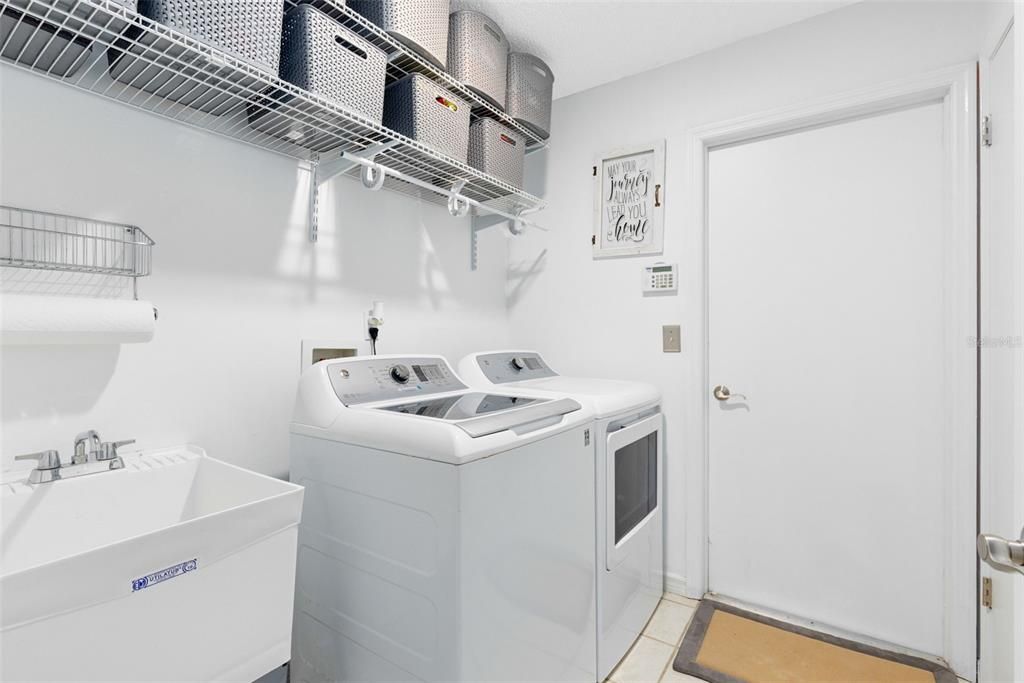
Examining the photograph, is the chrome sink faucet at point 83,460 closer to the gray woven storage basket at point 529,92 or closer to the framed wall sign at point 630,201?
the gray woven storage basket at point 529,92

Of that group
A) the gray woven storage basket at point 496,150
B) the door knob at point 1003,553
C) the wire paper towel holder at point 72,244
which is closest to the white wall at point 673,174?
the gray woven storage basket at point 496,150

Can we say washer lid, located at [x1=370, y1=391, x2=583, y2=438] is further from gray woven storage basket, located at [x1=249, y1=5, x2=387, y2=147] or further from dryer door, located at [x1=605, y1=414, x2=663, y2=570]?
gray woven storage basket, located at [x1=249, y1=5, x2=387, y2=147]

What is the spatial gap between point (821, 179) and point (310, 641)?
8.01 ft

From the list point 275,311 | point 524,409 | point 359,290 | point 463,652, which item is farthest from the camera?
point 359,290

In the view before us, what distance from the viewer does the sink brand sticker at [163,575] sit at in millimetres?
791

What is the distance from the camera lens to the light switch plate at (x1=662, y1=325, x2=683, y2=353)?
215 cm

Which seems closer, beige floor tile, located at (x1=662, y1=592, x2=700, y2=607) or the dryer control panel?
the dryer control panel

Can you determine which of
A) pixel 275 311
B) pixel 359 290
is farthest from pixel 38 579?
pixel 359 290

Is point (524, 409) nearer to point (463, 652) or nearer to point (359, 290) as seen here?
point (463, 652)

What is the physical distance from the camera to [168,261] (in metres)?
1.34

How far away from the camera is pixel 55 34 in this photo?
102cm

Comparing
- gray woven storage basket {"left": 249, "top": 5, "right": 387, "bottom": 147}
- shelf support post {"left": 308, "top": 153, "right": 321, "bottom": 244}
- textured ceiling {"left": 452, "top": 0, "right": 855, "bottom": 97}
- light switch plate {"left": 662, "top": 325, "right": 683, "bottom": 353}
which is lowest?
light switch plate {"left": 662, "top": 325, "right": 683, "bottom": 353}

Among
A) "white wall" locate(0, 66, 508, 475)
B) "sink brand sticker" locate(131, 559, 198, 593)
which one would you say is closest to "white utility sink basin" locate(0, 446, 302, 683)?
"sink brand sticker" locate(131, 559, 198, 593)

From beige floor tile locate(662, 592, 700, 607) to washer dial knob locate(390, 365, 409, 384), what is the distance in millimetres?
1545
